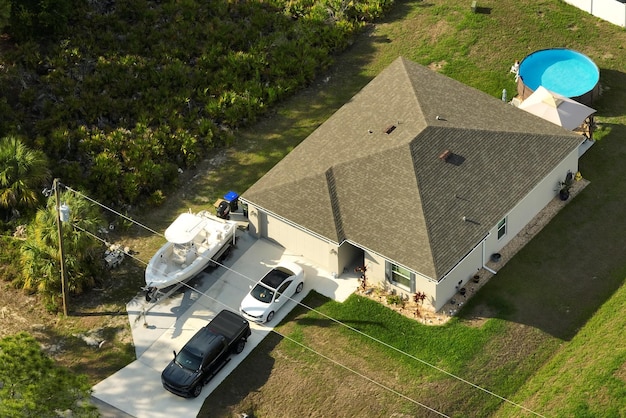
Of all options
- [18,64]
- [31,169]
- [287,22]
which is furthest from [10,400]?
[287,22]

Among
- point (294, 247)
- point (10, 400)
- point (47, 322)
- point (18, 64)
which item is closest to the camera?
point (10, 400)

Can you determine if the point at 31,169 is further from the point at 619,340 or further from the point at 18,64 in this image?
the point at 619,340

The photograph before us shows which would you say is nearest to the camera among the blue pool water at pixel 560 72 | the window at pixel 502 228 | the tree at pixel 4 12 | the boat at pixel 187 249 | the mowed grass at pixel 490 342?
the mowed grass at pixel 490 342

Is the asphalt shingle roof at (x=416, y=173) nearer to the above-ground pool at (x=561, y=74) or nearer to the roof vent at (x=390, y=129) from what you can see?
the roof vent at (x=390, y=129)

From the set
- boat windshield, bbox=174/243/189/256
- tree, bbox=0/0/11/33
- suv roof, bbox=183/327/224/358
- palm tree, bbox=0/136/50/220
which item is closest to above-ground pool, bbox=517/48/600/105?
boat windshield, bbox=174/243/189/256

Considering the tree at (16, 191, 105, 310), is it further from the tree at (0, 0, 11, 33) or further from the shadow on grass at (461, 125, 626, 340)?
the shadow on grass at (461, 125, 626, 340)

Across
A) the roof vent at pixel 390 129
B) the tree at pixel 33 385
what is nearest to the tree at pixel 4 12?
the roof vent at pixel 390 129
